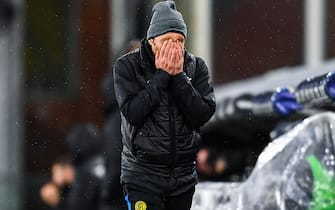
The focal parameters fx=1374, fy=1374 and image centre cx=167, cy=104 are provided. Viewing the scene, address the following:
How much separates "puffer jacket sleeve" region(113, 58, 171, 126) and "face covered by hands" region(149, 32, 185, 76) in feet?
0.11

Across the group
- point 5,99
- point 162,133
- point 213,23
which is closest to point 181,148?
point 162,133

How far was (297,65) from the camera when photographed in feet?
30.7

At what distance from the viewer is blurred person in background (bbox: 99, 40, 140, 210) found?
8.64 meters

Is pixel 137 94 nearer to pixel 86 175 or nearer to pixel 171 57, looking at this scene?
pixel 171 57

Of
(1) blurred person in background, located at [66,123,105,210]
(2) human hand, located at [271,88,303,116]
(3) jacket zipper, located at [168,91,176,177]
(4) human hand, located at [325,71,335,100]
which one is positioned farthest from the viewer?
(1) blurred person in background, located at [66,123,105,210]

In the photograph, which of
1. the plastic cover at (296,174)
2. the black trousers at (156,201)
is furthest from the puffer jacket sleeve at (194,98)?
the plastic cover at (296,174)

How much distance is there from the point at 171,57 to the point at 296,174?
6.21 feet

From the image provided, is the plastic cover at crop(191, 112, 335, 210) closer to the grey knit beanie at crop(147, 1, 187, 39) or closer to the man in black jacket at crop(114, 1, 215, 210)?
the man in black jacket at crop(114, 1, 215, 210)

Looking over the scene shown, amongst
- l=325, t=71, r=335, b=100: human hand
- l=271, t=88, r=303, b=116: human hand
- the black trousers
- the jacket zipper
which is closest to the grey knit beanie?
the jacket zipper

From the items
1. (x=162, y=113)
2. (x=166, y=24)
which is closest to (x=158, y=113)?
(x=162, y=113)

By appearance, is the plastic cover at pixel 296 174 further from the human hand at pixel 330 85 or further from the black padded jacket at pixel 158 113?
the black padded jacket at pixel 158 113

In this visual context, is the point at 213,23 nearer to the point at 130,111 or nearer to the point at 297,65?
the point at 297,65

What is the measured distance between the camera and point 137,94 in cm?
606

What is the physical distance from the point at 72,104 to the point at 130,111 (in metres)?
8.59
